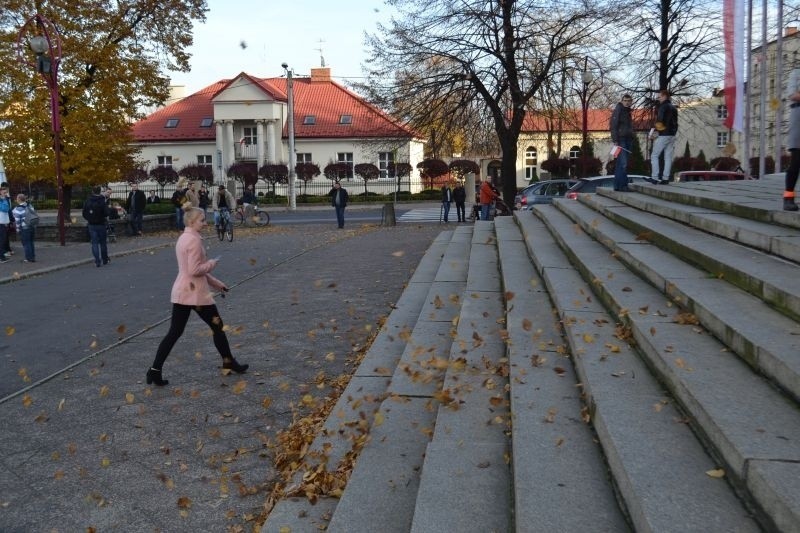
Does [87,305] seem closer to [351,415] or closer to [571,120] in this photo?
[351,415]

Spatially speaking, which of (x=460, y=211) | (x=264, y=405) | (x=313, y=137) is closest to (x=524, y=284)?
(x=264, y=405)

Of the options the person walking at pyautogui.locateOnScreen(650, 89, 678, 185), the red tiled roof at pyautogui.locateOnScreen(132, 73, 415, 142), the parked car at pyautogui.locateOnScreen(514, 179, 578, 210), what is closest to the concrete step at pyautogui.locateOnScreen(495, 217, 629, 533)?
the person walking at pyautogui.locateOnScreen(650, 89, 678, 185)

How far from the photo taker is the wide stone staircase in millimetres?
3115

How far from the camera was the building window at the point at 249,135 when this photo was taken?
63.4m

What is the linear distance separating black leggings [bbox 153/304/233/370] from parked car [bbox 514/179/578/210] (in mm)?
16811

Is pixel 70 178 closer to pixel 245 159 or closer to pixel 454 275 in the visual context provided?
pixel 454 275

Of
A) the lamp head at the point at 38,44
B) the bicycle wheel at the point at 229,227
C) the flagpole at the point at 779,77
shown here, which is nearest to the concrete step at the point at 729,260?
the flagpole at the point at 779,77

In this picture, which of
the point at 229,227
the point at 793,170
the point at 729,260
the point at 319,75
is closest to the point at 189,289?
the point at 729,260

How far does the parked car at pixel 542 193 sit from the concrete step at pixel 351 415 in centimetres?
1440

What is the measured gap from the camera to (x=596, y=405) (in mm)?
4004

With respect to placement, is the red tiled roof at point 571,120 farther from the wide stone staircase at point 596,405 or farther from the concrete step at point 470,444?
the concrete step at point 470,444

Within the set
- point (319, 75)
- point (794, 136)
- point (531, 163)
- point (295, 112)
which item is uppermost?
point (319, 75)

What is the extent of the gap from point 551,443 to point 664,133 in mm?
11499

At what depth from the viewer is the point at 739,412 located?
11.3 ft
